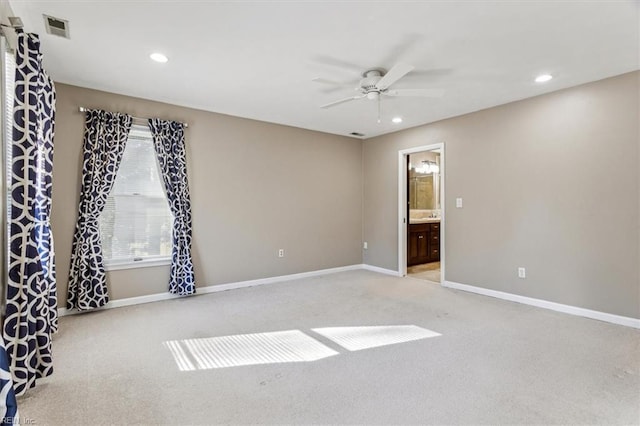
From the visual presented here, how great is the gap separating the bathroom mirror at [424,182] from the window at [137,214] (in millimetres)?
5034

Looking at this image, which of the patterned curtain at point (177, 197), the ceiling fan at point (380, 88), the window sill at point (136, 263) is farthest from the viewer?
the patterned curtain at point (177, 197)

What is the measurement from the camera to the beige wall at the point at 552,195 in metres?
3.14

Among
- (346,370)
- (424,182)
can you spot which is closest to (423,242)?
(424,182)

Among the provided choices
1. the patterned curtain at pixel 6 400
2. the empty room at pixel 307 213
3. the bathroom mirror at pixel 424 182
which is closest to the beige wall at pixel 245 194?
the empty room at pixel 307 213

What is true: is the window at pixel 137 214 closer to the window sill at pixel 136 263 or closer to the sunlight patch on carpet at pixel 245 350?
the window sill at pixel 136 263

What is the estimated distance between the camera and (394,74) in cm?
267

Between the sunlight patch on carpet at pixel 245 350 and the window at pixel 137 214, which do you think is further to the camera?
the window at pixel 137 214

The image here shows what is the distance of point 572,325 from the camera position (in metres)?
3.10

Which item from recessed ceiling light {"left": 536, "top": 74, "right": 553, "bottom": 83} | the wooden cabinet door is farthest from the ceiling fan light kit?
the wooden cabinet door

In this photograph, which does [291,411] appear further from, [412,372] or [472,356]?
[472,356]

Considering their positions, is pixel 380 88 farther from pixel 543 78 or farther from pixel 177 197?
pixel 177 197

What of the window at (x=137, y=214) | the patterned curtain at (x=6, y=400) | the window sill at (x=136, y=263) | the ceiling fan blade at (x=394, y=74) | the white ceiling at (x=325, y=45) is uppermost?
the white ceiling at (x=325, y=45)

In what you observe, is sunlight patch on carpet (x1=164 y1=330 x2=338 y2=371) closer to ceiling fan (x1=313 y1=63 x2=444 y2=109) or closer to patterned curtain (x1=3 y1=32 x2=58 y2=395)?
patterned curtain (x1=3 y1=32 x2=58 y2=395)

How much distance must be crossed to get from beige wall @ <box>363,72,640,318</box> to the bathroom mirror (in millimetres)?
2182
